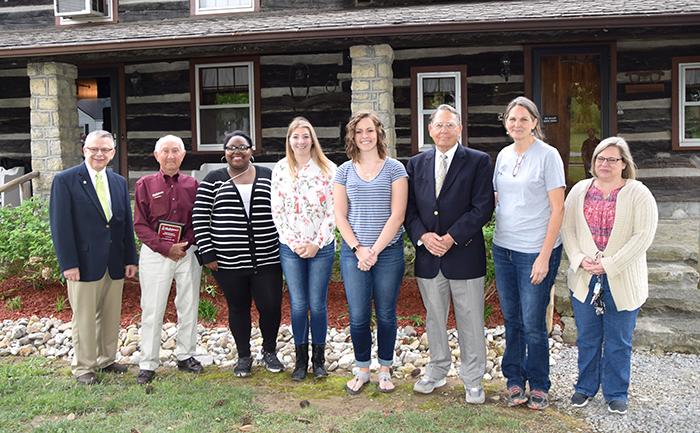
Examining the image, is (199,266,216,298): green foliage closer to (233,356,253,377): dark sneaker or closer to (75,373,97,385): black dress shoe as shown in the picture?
(233,356,253,377): dark sneaker

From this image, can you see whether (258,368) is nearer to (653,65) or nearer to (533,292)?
(533,292)

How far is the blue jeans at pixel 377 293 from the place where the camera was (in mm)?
4254

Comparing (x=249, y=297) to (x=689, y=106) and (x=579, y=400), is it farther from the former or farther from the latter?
(x=689, y=106)

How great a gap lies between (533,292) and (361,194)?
1186 mm

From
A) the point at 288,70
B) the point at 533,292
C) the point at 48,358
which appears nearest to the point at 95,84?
the point at 288,70

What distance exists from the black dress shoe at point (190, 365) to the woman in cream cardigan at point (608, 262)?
2.58 meters

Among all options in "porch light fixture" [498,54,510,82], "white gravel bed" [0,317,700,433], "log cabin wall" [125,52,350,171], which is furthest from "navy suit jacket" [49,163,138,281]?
"porch light fixture" [498,54,510,82]

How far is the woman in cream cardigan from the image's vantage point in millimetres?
3920

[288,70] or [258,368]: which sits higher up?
[288,70]

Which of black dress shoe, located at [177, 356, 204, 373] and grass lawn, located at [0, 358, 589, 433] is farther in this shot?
black dress shoe, located at [177, 356, 204, 373]

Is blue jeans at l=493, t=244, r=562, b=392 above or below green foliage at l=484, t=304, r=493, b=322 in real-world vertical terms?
above

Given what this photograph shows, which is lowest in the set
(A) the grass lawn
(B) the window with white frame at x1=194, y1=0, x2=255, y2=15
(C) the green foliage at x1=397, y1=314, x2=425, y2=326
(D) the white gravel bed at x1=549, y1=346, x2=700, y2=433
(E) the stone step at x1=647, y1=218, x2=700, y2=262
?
(D) the white gravel bed at x1=549, y1=346, x2=700, y2=433

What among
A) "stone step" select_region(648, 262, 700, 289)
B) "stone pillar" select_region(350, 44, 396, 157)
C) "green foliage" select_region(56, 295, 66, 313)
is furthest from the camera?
"stone pillar" select_region(350, 44, 396, 157)

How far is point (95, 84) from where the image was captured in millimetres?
12594
